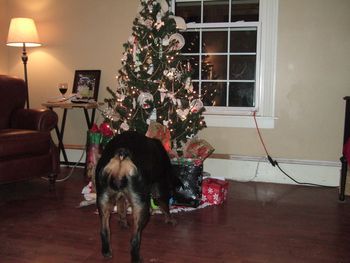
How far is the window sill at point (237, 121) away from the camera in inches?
150

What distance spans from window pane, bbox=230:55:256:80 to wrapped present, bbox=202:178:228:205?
1.39 m

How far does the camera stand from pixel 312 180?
12.1ft

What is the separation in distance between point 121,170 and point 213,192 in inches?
52.5

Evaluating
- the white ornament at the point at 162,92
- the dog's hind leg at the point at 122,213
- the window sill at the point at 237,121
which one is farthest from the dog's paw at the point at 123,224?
the window sill at the point at 237,121

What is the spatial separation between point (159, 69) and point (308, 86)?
4.99ft

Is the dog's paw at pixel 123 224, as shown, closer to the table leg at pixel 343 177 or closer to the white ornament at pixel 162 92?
the white ornament at pixel 162 92

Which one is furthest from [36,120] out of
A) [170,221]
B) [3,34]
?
[3,34]

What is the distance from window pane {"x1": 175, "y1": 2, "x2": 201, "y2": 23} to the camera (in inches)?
159

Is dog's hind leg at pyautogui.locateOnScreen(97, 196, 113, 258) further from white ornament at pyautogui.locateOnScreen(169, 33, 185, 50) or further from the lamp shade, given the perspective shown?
the lamp shade

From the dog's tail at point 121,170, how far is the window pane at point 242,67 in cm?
242

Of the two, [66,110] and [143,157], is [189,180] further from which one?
[66,110]

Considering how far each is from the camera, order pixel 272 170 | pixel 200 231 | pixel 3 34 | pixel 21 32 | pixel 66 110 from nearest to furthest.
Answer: pixel 200 231
pixel 272 170
pixel 21 32
pixel 66 110
pixel 3 34

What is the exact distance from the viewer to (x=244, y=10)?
12.7 ft

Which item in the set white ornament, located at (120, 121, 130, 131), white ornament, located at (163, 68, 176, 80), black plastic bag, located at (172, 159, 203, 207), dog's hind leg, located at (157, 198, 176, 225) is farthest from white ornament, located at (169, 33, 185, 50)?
dog's hind leg, located at (157, 198, 176, 225)
